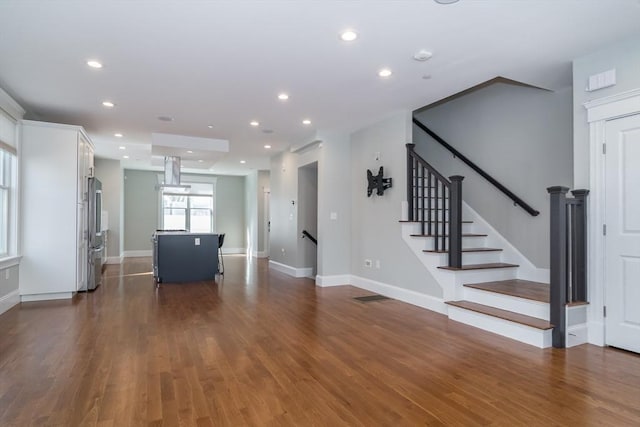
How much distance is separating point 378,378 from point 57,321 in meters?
3.72

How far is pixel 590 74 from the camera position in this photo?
3449 millimetres

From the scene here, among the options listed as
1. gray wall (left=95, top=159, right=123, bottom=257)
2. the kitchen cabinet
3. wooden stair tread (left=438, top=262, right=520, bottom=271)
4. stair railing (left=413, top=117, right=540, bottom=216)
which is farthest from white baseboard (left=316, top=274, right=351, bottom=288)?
gray wall (left=95, top=159, right=123, bottom=257)

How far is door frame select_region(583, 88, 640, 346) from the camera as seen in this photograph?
3.37m

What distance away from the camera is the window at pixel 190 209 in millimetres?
12094

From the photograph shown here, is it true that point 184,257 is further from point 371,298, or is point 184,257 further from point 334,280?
point 371,298

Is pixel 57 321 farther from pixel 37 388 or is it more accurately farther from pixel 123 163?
pixel 123 163

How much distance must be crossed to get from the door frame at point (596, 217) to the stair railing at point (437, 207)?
1.32m

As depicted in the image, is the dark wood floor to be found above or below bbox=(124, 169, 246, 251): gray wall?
below

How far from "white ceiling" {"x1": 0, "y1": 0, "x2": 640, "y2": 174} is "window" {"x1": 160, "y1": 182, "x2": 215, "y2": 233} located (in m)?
6.87

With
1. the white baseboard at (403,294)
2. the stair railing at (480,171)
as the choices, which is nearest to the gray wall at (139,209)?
the white baseboard at (403,294)

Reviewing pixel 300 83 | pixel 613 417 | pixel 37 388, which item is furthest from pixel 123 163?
pixel 613 417

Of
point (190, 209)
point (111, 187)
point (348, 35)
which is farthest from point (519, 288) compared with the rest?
point (190, 209)

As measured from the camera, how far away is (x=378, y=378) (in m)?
2.66

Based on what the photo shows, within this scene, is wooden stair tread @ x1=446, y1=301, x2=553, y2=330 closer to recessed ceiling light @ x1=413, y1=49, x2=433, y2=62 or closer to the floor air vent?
the floor air vent
